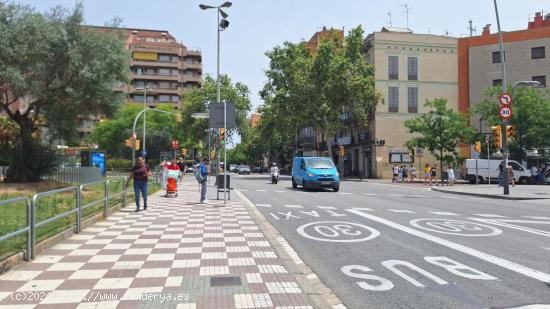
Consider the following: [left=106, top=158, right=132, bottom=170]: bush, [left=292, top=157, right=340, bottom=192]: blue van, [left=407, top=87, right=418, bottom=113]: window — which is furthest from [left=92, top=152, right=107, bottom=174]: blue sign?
[left=407, top=87, right=418, bottom=113]: window

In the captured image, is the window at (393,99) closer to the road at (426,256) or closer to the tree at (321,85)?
the tree at (321,85)

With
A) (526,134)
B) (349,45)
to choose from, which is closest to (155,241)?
(526,134)

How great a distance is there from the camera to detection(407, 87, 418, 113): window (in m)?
53.8

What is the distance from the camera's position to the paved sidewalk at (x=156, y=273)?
17.4 feet

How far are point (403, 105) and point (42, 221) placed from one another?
49033mm

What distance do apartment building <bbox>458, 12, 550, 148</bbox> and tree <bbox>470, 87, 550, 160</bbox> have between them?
29.5 feet

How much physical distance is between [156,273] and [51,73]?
18745 mm

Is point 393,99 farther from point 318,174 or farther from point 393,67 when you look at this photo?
point 318,174

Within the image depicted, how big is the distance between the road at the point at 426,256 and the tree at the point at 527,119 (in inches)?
1193

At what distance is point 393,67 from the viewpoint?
176 ft

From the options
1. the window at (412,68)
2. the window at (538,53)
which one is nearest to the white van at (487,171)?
the window at (412,68)

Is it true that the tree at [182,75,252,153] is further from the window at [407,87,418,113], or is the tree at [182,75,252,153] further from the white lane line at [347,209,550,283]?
the white lane line at [347,209,550,283]

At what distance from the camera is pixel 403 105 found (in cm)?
5372

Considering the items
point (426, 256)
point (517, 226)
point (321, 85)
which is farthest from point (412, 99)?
point (426, 256)
